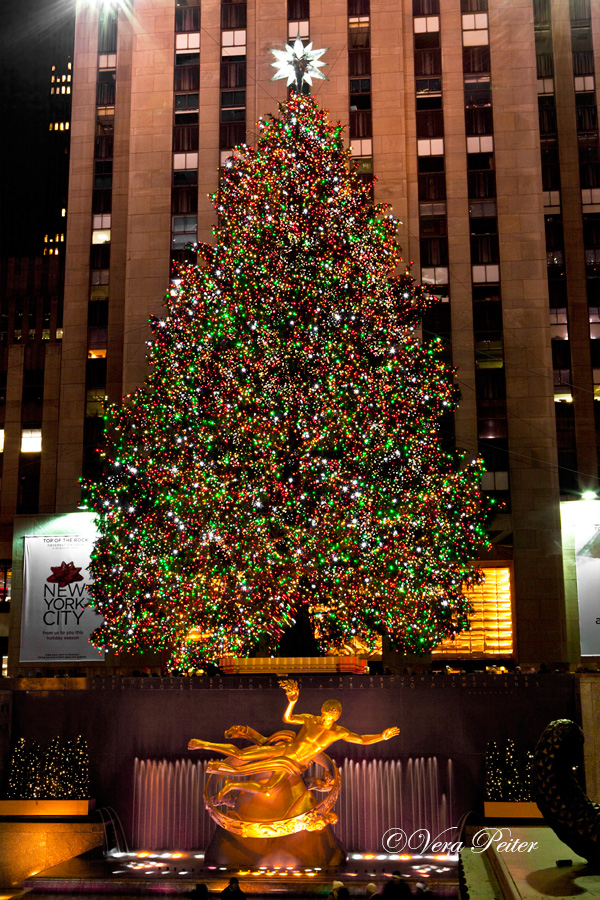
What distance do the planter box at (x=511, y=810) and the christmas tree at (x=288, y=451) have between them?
6530mm

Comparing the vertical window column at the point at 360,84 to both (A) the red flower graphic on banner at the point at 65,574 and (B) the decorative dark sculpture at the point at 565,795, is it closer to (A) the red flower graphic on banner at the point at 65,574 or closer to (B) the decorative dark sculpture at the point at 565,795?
(A) the red flower graphic on banner at the point at 65,574

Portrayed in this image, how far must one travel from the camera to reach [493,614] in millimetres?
37094

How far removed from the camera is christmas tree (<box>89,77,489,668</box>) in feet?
81.1

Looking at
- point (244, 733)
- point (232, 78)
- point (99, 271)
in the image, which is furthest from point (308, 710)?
point (232, 78)

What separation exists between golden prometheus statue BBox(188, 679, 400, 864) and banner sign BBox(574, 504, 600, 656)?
1808 cm

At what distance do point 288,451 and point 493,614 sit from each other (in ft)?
50.2

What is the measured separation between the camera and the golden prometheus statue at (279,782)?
56.2ft

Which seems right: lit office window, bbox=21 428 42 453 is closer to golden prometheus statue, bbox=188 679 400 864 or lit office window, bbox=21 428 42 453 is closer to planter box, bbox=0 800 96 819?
planter box, bbox=0 800 96 819

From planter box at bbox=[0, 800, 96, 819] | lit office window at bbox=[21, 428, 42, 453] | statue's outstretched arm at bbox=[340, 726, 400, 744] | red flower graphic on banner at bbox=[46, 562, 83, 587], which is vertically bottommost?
planter box at bbox=[0, 800, 96, 819]

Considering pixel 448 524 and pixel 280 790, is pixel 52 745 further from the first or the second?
pixel 448 524

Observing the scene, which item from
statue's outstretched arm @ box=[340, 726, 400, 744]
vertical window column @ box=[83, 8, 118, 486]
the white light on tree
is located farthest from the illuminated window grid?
statue's outstretched arm @ box=[340, 726, 400, 744]

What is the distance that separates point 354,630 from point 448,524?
3.87 m

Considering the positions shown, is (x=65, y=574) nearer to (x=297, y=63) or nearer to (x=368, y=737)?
(x=368, y=737)

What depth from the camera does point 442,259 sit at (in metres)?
39.7
